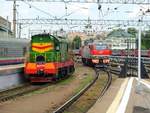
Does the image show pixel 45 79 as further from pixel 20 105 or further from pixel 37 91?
pixel 20 105

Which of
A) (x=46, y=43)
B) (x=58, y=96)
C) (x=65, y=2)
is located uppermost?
(x=65, y=2)

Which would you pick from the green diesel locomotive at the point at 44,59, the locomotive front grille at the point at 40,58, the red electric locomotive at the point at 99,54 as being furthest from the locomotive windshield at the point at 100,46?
the locomotive front grille at the point at 40,58

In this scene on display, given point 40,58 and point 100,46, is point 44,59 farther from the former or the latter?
point 100,46

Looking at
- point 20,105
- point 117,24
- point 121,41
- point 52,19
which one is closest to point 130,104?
point 20,105

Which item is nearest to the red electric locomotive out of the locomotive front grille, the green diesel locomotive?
the green diesel locomotive

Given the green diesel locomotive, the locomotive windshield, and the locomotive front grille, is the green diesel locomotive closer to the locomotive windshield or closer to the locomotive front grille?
the locomotive front grille

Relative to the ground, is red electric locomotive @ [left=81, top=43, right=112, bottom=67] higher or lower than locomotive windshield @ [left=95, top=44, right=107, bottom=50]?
lower

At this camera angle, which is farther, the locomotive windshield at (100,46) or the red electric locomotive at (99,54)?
the locomotive windshield at (100,46)

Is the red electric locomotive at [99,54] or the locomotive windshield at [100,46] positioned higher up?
the locomotive windshield at [100,46]

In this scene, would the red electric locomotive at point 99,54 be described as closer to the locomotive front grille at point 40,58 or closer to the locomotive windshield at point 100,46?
the locomotive windshield at point 100,46

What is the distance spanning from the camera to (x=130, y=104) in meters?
16.9

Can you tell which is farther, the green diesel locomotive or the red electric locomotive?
the red electric locomotive

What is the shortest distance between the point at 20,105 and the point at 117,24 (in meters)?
60.0

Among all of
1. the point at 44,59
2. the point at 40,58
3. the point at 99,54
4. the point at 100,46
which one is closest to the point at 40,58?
the point at 40,58
